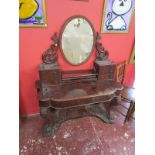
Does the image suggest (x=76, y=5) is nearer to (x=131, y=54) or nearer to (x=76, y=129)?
(x=131, y=54)

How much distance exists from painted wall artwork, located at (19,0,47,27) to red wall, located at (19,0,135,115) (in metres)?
0.06

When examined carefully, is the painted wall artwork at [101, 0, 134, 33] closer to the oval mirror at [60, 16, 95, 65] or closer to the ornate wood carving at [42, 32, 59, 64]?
the oval mirror at [60, 16, 95, 65]

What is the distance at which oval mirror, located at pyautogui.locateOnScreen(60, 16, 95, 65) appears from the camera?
1565mm

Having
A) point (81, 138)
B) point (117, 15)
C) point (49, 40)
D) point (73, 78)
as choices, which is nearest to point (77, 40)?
point (49, 40)

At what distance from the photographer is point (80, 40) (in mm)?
1662

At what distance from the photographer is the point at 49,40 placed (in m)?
1.58

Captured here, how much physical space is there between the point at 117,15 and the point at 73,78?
3.31 ft

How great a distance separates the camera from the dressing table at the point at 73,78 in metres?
1.48

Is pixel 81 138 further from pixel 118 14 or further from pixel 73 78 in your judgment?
pixel 118 14

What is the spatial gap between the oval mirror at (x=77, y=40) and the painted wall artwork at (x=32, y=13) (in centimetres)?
28

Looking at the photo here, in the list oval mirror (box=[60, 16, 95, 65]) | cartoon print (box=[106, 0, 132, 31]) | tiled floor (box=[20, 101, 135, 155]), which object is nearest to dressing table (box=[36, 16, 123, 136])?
oval mirror (box=[60, 16, 95, 65])
